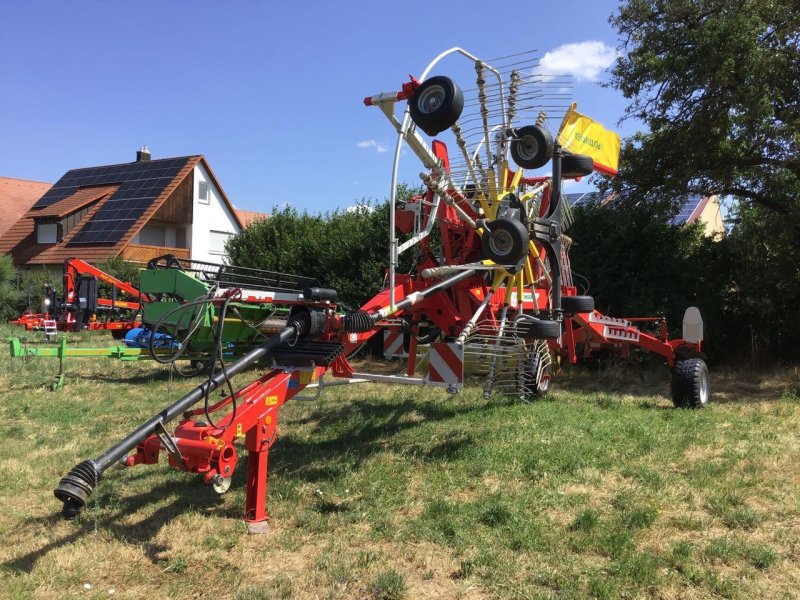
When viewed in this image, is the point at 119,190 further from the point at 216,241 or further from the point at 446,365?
the point at 446,365

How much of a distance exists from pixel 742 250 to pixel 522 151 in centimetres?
660

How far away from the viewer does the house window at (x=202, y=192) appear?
107 feet

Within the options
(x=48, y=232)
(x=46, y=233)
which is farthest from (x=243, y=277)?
(x=46, y=233)

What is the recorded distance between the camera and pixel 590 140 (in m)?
6.39

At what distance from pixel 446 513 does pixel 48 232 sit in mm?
32507

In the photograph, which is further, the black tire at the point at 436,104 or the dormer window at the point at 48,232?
the dormer window at the point at 48,232

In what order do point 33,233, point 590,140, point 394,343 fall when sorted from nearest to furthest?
point 590,140
point 394,343
point 33,233

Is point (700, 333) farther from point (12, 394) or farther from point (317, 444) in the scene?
point (12, 394)

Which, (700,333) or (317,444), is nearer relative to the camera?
(317,444)

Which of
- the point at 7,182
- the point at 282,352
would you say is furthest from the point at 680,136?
the point at 7,182

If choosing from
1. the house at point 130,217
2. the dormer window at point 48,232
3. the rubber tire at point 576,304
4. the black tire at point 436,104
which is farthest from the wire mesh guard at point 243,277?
the dormer window at point 48,232

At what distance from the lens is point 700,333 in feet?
26.1

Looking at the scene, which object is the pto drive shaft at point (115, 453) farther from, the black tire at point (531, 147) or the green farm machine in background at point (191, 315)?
the green farm machine in background at point (191, 315)

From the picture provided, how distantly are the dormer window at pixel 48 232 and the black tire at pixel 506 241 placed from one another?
3063 centimetres
